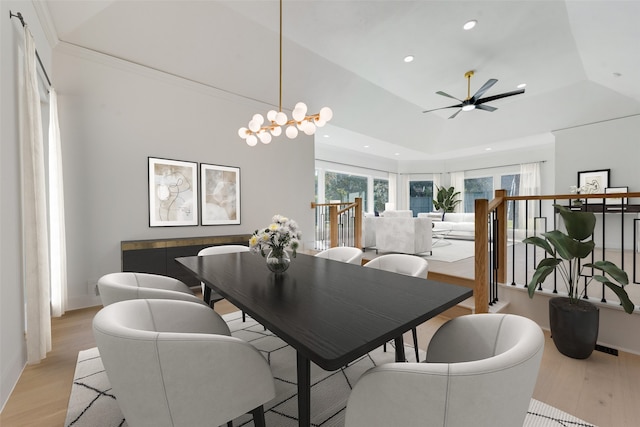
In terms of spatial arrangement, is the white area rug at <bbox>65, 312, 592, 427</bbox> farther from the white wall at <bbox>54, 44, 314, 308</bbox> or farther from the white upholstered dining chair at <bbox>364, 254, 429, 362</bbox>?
the white wall at <bbox>54, 44, 314, 308</bbox>

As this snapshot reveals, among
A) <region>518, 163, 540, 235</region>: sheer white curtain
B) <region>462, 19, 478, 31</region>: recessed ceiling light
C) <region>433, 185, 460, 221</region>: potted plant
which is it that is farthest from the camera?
<region>433, 185, 460, 221</region>: potted plant

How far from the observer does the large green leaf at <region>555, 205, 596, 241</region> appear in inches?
81.4

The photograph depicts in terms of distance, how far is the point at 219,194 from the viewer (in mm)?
4277

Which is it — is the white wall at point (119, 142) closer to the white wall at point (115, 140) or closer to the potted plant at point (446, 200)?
the white wall at point (115, 140)

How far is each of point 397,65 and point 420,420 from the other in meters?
4.93

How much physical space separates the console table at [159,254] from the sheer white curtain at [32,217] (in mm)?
1133

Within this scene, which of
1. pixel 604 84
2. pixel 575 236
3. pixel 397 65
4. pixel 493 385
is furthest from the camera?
pixel 604 84

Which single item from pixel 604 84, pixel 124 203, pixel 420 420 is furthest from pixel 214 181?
pixel 604 84

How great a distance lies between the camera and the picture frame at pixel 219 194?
163 inches

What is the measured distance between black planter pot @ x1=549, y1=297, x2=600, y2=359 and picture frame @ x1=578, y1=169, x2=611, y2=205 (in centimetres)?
511

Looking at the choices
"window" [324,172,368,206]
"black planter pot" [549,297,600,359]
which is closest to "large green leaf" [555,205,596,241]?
"black planter pot" [549,297,600,359]

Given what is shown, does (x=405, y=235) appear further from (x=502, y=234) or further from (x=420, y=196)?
(x=420, y=196)

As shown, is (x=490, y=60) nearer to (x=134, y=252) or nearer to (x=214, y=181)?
(x=214, y=181)

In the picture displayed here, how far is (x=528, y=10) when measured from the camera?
3408 mm
